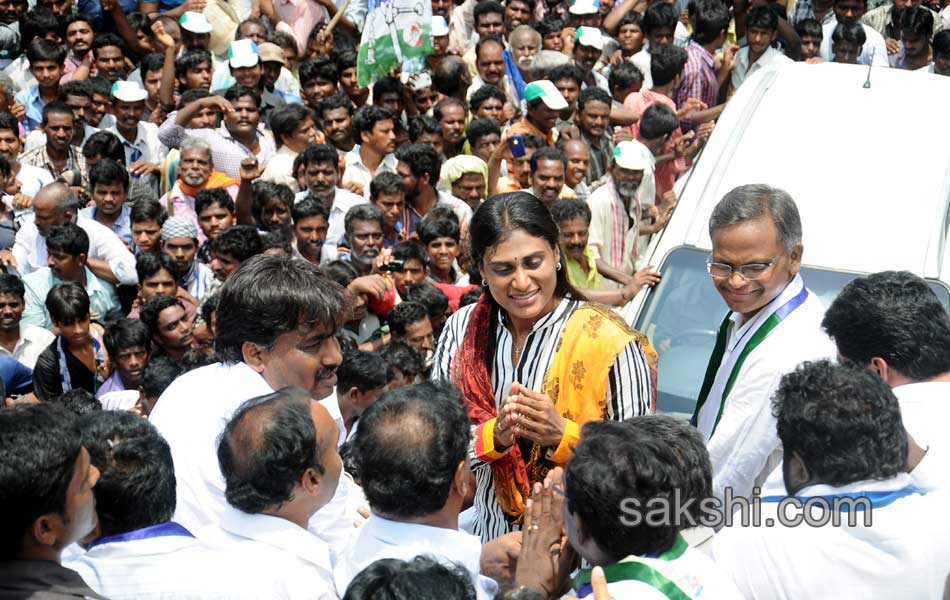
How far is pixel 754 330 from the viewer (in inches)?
159

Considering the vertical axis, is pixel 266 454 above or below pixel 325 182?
above

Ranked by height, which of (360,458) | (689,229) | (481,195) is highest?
(360,458)

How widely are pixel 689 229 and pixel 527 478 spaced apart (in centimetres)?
231

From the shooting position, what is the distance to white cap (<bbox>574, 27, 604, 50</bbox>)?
11.5 meters

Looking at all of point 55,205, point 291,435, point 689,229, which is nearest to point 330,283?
point 291,435

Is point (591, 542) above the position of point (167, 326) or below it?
above

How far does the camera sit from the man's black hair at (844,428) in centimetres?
304

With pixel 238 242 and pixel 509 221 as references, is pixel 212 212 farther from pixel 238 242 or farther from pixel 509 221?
pixel 509 221

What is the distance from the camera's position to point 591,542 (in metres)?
2.81

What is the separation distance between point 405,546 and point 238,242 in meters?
4.59

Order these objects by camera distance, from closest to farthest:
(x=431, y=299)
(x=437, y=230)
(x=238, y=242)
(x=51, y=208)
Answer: (x=431, y=299)
(x=238, y=242)
(x=51, y=208)
(x=437, y=230)

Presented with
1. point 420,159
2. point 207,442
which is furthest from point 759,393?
point 420,159

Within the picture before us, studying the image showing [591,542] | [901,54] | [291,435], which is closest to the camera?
[591,542]

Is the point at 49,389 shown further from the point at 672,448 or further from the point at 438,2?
the point at 438,2
